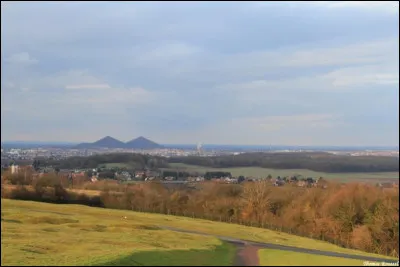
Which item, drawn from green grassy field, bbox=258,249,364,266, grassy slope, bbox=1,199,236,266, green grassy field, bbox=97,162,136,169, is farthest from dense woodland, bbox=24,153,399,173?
green grassy field, bbox=258,249,364,266

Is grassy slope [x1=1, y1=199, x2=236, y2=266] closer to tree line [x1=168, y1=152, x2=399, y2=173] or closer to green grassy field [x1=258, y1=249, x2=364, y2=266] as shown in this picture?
green grassy field [x1=258, y1=249, x2=364, y2=266]

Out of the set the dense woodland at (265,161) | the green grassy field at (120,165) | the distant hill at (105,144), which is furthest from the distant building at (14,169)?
the distant hill at (105,144)

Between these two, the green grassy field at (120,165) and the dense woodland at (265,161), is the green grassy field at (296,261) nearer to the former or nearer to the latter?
the dense woodland at (265,161)

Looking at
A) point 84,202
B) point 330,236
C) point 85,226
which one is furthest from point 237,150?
point 85,226

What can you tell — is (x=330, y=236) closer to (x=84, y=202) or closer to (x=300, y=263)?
(x=300, y=263)

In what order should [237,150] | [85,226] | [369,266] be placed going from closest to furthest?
[369,266]
[85,226]
[237,150]

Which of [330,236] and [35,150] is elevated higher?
[35,150]

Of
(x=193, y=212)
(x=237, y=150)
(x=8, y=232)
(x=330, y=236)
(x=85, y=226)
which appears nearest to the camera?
(x=8, y=232)

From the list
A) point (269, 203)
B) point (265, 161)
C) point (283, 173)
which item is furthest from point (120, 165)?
point (269, 203)

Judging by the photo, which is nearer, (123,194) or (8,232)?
(8,232)
